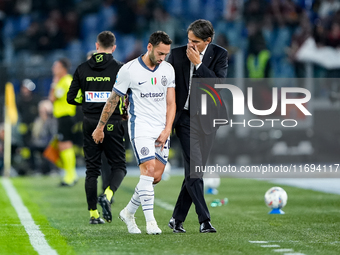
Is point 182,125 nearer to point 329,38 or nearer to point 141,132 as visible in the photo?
point 141,132

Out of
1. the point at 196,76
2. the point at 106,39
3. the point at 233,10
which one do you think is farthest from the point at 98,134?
the point at 233,10

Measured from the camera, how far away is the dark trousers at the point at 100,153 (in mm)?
6848

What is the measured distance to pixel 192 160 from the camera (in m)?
5.86

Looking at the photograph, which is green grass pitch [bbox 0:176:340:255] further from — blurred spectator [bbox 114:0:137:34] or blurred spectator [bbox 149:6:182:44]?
blurred spectator [bbox 114:0:137:34]

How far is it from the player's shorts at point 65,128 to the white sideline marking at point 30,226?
1.48m

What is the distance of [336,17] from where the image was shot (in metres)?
20.7

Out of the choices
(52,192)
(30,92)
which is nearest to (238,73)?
(30,92)

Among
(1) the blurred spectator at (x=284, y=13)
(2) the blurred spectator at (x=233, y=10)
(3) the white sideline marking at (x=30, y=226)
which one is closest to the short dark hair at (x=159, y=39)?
(3) the white sideline marking at (x=30, y=226)

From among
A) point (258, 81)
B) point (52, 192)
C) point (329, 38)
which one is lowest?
point (52, 192)

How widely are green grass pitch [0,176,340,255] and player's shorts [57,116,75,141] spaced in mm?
1715

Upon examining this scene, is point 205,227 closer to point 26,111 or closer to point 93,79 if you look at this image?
point 93,79

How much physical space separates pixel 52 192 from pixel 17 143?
21.6 ft

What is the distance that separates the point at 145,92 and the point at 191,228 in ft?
4.92

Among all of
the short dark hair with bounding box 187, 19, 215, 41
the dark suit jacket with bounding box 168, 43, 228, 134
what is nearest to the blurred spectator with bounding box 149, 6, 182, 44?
the dark suit jacket with bounding box 168, 43, 228, 134
